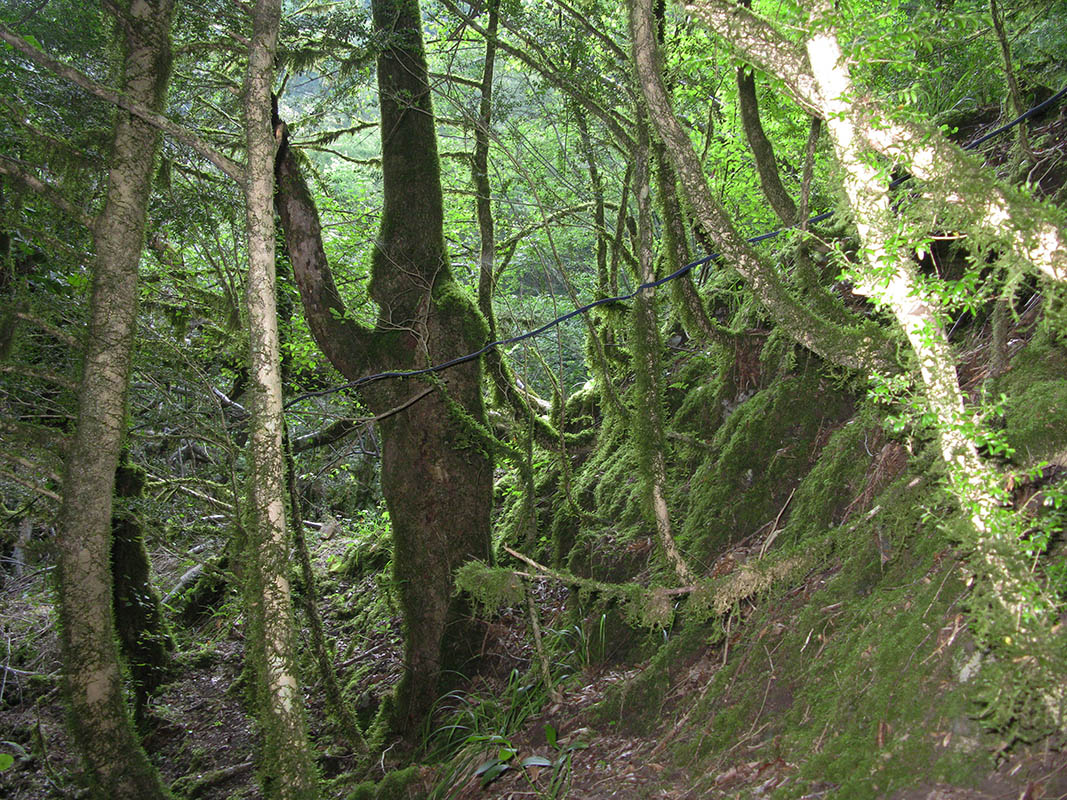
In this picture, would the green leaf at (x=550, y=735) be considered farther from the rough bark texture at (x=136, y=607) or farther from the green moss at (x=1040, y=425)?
the rough bark texture at (x=136, y=607)

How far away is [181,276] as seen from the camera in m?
7.98

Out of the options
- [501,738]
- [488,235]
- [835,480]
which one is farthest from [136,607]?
[835,480]

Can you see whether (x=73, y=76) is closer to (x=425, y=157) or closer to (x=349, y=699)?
(x=425, y=157)

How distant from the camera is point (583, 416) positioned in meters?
8.78

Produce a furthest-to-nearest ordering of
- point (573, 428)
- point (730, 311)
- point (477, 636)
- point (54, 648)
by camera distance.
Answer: point (573, 428) < point (54, 648) < point (730, 311) < point (477, 636)

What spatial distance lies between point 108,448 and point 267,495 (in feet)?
5.44

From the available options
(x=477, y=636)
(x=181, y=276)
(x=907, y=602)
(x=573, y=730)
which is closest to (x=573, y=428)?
(x=477, y=636)

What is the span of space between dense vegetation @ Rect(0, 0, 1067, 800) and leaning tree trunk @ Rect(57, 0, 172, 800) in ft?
0.08

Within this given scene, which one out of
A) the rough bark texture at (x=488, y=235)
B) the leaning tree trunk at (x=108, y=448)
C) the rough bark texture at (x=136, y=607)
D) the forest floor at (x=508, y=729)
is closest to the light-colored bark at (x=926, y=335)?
the forest floor at (x=508, y=729)

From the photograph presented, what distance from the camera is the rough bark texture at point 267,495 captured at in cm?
370

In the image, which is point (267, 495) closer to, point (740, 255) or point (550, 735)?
point (550, 735)

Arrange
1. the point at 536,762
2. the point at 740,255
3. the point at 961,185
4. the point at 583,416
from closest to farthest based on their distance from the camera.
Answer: the point at 961,185, the point at 740,255, the point at 536,762, the point at 583,416

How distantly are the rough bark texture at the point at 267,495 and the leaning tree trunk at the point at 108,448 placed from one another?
121 centimetres

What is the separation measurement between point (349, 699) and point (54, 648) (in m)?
3.96
